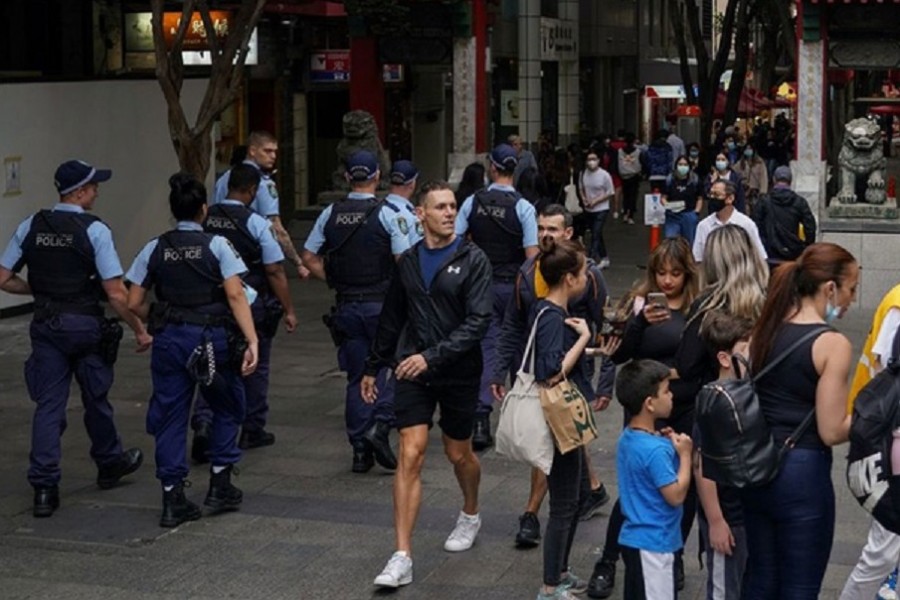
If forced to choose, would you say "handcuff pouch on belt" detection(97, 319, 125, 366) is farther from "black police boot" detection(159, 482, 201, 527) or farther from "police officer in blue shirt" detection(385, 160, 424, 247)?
"police officer in blue shirt" detection(385, 160, 424, 247)

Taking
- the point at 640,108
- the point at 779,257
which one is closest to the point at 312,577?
the point at 779,257

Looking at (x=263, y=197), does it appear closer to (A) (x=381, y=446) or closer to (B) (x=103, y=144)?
(A) (x=381, y=446)

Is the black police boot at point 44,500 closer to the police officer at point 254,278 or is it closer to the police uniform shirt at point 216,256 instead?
the police officer at point 254,278

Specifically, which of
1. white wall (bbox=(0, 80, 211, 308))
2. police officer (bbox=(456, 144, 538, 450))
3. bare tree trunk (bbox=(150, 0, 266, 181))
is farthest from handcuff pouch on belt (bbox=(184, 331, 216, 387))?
white wall (bbox=(0, 80, 211, 308))

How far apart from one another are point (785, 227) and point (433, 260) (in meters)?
6.86

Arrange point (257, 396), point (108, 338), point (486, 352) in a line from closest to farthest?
point (108, 338)
point (257, 396)
point (486, 352)

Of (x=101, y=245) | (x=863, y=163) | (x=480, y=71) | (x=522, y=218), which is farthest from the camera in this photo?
(x=480, y=71)

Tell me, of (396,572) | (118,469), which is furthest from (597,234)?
(396,572)

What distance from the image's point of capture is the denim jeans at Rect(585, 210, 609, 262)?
73.2 ft

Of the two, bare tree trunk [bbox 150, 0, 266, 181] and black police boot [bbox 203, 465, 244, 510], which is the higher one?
bare tree trunk [bbox 150, 0, 266, 181]

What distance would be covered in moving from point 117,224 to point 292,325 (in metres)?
Answer: 8.74

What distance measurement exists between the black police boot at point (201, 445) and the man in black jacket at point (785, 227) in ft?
18.5

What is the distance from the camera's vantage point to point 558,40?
123ft

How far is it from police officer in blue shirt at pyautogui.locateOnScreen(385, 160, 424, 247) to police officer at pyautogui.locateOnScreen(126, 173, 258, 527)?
1538 mm
